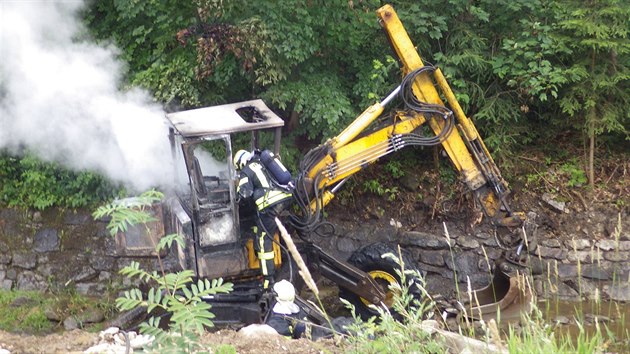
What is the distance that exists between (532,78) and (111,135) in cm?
513

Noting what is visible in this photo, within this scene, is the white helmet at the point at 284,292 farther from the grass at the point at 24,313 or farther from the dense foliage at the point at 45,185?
the dense foliage at the point at 45,185

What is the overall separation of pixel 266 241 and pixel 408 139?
195 centimetres

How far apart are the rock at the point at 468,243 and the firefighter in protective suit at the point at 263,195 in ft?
11.2

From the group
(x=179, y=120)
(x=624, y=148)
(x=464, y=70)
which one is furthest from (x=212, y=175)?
(x=624, y=148)

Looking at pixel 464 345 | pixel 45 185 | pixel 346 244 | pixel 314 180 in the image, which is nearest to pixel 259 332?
pixel 464 345

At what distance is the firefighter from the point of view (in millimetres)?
6445

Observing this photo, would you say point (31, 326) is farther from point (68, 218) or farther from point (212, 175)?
point (212, 175)

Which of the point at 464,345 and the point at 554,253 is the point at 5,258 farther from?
the point at 464,345

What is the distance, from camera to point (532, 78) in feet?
31.3

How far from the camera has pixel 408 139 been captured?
26.9ft

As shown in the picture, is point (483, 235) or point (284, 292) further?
point (483, 235)

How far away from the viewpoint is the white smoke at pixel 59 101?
920 cm

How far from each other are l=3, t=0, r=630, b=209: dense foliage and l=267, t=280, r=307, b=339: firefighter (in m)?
3.19

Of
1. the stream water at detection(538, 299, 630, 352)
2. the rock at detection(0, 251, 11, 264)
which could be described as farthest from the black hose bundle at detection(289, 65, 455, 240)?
the rock at detection(0, 251, 11, 264)
